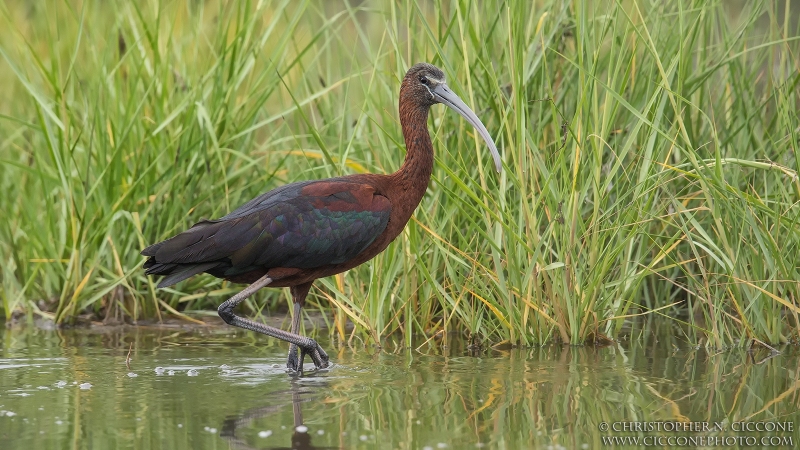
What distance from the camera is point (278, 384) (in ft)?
18.6

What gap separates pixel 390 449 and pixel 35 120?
5.16 m

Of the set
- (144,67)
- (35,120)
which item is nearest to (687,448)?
(144,67)

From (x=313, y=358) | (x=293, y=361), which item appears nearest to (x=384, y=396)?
(x=313, y=358)

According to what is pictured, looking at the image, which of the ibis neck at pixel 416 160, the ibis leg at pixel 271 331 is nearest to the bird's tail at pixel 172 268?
the ibis leg at pixel 271 331

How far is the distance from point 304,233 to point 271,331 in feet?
1.99

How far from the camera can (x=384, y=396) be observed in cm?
521

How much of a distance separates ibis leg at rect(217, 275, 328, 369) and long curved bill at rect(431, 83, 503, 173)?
54.0 inches

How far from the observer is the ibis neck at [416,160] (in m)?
6.27

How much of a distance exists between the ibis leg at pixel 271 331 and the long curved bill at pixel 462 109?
1371 mm

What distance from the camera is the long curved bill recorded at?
6.10 metres

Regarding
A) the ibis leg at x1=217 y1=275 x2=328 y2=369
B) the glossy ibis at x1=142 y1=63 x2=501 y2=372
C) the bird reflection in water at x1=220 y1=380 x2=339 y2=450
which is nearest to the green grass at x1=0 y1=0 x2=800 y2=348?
the glossy ibis at x1=142 y1=63 x2=501 y2=372

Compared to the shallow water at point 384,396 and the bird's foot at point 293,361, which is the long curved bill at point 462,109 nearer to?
the shallow water at point 384,396

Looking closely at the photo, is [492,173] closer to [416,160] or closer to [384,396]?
[416,160]

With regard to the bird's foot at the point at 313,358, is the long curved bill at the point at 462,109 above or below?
above
